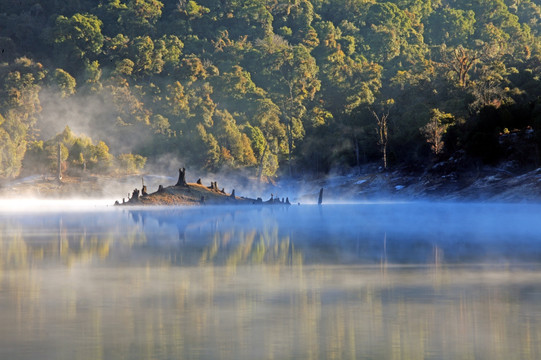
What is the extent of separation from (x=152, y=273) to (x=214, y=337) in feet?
25.2

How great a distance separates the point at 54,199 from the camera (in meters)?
96.4

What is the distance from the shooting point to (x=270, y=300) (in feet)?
47.4

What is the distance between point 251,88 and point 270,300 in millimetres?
119801

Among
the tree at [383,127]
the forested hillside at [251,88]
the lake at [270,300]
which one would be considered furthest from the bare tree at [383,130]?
the lake at [270,300]

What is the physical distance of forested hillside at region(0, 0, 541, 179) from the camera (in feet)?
318

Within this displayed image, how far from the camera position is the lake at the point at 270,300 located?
10648 mm

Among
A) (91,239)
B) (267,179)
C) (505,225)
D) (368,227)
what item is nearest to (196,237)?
(91,239)

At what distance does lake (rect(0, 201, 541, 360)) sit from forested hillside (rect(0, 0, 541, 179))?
5045 cm

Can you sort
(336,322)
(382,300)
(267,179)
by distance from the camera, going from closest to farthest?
(336,322), (382,300), (267,179)

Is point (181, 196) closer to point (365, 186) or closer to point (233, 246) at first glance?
point (365, 186)

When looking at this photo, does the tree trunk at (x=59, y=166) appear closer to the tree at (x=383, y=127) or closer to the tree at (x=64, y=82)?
the tree at (x=64, y=82)

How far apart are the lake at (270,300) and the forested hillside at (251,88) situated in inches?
1986

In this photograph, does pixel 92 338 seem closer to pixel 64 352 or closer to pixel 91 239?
pixel 64 352

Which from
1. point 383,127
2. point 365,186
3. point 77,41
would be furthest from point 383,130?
point 77,41
